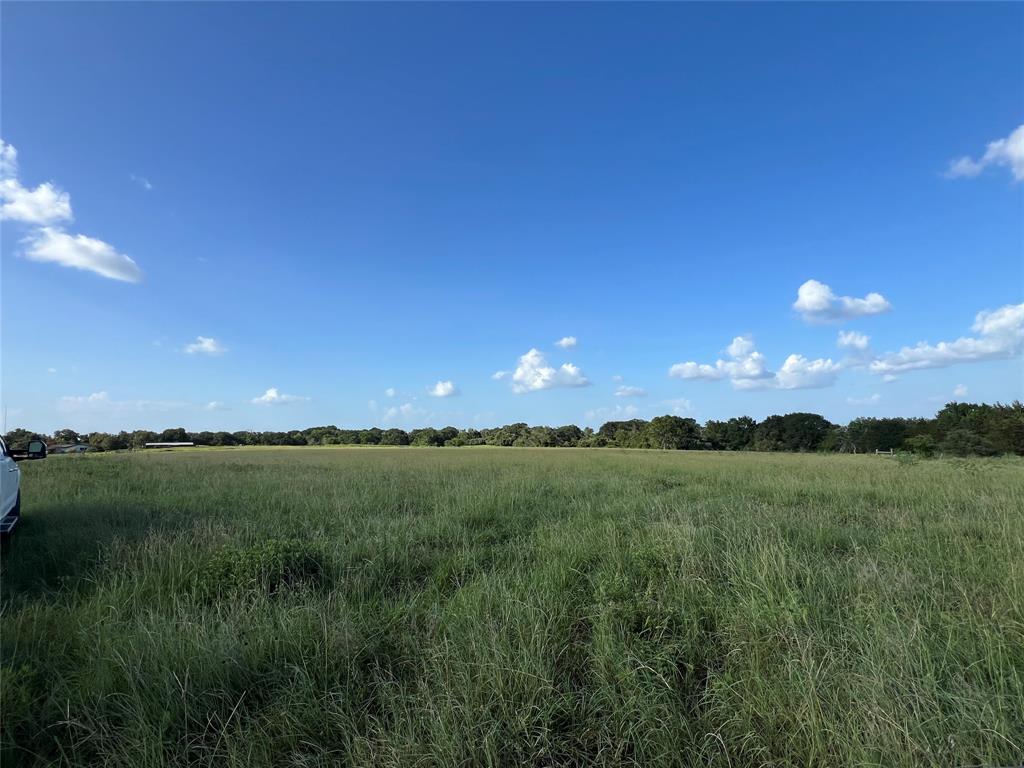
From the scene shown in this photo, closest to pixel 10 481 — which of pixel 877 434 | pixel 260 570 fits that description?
pixel 260 570

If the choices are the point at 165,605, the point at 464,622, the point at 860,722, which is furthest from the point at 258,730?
the point at 860,722

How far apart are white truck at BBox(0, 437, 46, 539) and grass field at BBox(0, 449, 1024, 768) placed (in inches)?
20.0

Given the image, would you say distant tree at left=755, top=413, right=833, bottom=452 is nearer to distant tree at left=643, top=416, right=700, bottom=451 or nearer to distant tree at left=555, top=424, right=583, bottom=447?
distant tree at left=643, top=416, right=700, bottom=451

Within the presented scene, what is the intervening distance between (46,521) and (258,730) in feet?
26.5

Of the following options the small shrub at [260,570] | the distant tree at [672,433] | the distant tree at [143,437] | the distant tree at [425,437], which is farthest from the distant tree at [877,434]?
the distant tree at [143,437]

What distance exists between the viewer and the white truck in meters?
5.33

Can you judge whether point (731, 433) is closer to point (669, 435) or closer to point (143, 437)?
point (669, 435)

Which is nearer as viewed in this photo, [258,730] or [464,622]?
[258,730]

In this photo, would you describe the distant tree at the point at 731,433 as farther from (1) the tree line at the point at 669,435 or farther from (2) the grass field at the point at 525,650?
(2) the grass field at the point at 525,650

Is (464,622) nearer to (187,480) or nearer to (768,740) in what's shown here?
(768,740)

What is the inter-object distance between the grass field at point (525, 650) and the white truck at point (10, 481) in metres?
0.51

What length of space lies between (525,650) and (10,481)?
699cm

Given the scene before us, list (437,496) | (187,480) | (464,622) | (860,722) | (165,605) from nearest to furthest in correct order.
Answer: (860,722)
(464,622)
(165,605)
(437,496)
(187,480)

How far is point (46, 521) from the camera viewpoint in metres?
7.74
